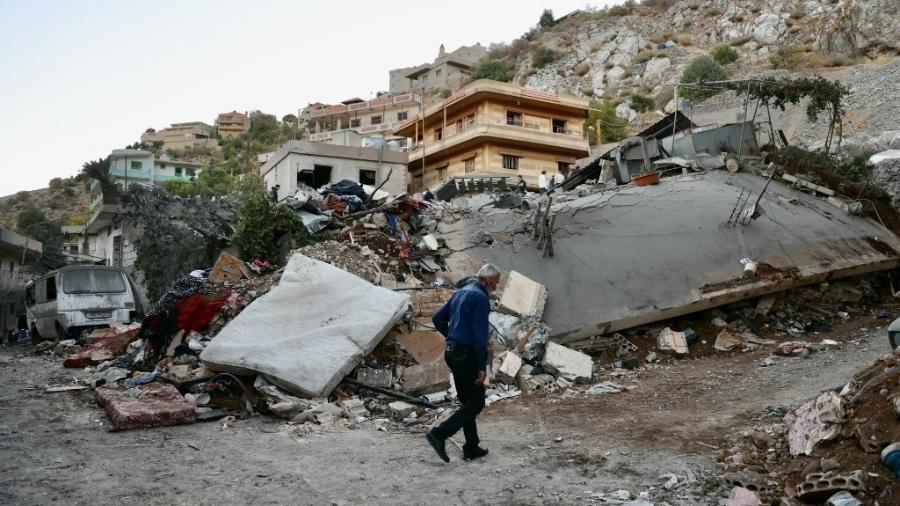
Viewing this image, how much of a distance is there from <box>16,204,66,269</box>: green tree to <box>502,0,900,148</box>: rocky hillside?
119ft

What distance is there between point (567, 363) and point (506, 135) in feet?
75.9

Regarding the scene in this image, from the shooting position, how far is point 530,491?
3.82m

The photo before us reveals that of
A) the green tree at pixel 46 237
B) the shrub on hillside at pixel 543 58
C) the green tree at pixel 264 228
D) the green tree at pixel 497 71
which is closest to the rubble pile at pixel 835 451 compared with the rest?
the green tree at pixel 264 228

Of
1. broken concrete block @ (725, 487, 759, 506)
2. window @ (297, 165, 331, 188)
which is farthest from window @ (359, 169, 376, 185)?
broken concrete block @ (725, 487, 759, 506)

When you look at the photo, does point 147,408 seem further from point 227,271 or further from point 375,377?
point 227,271

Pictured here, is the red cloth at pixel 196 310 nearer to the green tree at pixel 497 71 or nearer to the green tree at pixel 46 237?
the green tree at pixel 46 237

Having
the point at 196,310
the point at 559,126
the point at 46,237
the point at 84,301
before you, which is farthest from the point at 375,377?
the point at 46,237

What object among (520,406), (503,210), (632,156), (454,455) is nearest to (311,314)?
(520,406)

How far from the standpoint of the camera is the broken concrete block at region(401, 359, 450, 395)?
22.2 feet

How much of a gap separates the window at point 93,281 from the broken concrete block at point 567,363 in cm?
930

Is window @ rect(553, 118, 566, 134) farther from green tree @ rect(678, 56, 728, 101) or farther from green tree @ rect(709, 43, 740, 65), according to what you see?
green tree @ rect(709, 43, 740, 65)

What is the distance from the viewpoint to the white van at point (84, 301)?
12109 millimetres

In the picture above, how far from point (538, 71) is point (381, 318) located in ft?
178

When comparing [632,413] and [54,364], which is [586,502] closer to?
[632,413]
